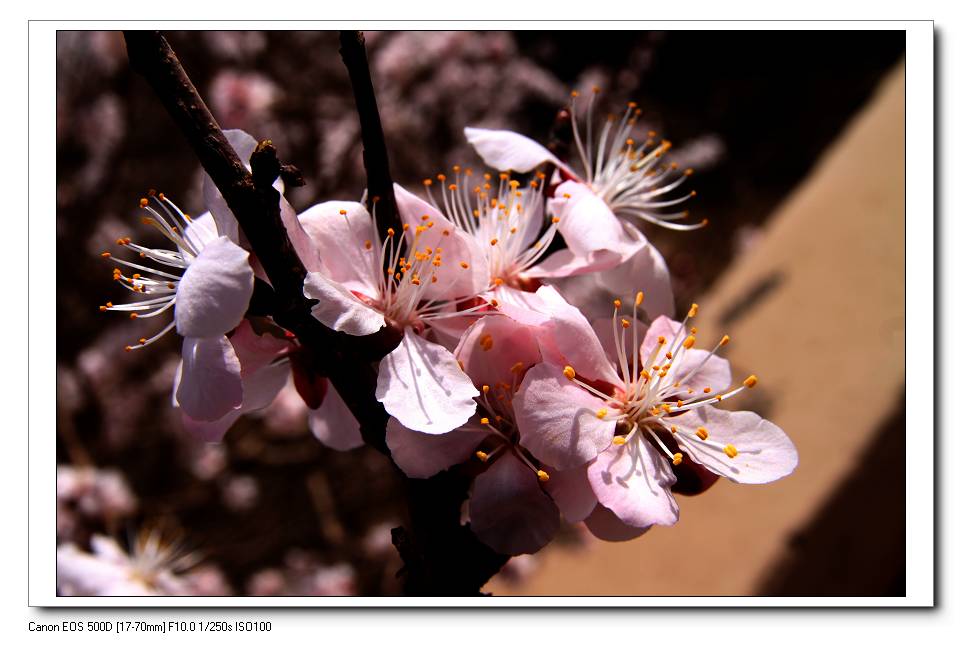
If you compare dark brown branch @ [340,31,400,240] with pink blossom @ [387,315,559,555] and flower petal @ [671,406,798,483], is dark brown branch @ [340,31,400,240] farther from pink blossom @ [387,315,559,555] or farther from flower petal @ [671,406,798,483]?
flower petal @ [671,406,798,483]

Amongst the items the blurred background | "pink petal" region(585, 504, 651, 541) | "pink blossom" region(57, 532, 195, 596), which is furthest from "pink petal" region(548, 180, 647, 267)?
the blurred background

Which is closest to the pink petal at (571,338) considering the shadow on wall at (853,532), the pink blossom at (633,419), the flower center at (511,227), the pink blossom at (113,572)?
the pink blossom at (633,419)

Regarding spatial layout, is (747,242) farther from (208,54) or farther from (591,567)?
(208,54)

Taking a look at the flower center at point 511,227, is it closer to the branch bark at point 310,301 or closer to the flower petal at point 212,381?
the branch bark at point 310,301

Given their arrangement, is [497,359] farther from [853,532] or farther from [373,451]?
[853,532]

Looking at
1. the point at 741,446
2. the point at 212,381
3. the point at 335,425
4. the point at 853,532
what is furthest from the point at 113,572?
the point at 853,532
